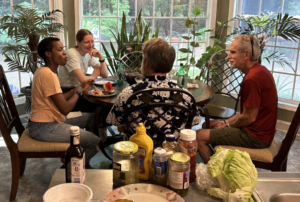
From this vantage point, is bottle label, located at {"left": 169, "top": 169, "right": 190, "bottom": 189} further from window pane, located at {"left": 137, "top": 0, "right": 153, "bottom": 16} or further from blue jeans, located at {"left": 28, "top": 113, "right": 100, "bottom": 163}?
window pane, located at {"left": 137, "top": 0, "right": 153, "bottom": 16}

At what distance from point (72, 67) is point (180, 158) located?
2.19 meters

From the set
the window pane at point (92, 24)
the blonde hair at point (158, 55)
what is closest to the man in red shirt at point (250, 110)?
the blonde hair at point (158, 55)

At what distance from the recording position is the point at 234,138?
2291 millimetres

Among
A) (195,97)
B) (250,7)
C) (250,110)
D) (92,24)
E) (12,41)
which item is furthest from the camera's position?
(92,24)

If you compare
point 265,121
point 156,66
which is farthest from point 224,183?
point 265,121

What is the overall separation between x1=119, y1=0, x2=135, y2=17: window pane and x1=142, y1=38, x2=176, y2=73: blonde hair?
2913mm

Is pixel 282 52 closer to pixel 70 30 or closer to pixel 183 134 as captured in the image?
pixel 70 30

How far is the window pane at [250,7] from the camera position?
4.29 metres

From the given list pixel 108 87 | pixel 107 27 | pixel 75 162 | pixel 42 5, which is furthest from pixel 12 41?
pixel 75 162

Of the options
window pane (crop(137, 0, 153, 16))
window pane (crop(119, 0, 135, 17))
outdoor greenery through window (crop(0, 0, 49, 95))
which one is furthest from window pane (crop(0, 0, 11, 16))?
window pane (crop(137, 0, 153, 16))

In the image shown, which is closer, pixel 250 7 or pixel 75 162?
pixel 75 162

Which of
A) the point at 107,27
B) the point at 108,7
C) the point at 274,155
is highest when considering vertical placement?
the point at 108,7

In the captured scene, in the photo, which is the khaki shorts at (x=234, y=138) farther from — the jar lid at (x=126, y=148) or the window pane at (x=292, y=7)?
the window pane at (x=292, y=7)

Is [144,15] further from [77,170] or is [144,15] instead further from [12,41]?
[77,170]
